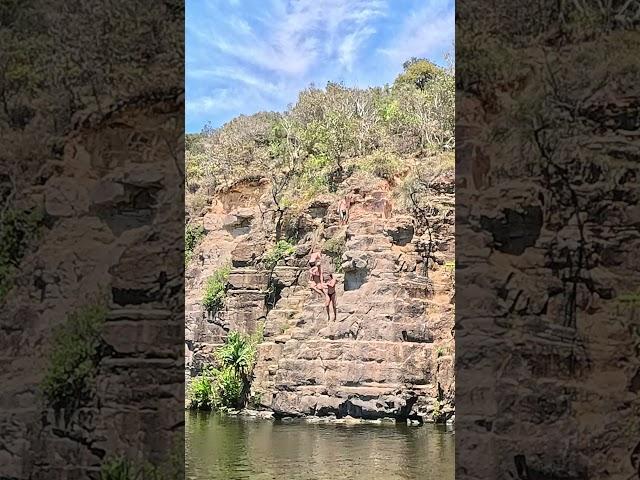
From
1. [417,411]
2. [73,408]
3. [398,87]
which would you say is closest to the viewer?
[73,408]

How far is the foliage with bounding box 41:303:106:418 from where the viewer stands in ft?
7.23

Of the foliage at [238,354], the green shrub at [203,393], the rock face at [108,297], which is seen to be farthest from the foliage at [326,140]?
the rock face at [108,297]

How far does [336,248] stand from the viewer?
18328 millimetres

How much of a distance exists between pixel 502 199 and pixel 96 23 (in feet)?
4.17

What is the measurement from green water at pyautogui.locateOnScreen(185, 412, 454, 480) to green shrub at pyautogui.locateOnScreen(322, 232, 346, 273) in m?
3.86

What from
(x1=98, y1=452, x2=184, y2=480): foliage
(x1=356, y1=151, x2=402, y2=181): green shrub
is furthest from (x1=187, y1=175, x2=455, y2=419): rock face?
(x1=98, y1=452, x2=184, y2=480): foliage

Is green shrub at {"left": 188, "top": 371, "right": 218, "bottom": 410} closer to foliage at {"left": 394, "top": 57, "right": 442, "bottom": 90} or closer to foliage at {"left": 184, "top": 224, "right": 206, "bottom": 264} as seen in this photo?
foliage at {"left": 184, "top": 224, "right": 206, "bottom": 264}

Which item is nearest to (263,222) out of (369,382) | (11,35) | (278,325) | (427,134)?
(278,325)

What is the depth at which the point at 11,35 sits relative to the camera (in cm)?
230

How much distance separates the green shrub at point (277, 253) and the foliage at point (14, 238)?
57.4ft

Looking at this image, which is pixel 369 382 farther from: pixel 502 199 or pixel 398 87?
pixel 502 199

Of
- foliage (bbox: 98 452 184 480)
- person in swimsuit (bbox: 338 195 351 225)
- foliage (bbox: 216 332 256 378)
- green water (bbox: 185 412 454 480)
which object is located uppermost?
person in swimsuit (bbox: 338 195 351 225)

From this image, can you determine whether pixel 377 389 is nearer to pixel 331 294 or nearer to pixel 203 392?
pixel 331 294

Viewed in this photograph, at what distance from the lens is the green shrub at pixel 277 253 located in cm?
1992
